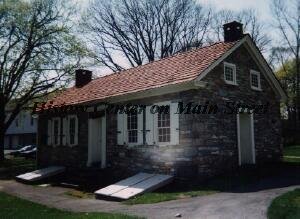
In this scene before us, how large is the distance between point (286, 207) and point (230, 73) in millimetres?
7821

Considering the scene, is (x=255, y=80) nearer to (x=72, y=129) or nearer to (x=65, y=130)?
(x=72, y=129)

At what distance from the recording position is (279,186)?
10.9 metres

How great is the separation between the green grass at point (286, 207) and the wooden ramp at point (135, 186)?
13.9 ft

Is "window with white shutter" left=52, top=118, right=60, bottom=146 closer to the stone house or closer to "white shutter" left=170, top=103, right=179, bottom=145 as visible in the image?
the stone house

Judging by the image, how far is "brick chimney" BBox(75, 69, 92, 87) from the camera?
74.1ft

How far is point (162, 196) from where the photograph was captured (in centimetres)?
1080

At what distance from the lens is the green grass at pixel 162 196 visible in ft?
33.8

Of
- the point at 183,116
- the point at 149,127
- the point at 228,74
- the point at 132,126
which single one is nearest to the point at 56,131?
the point at 132,126

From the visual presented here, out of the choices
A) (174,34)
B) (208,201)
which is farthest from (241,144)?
(174,34)

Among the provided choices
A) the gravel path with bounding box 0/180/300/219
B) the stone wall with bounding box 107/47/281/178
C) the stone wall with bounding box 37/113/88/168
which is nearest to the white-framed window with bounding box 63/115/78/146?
the stone wall with bounding box 37/113/88/168

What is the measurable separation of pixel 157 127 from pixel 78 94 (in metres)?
7.52

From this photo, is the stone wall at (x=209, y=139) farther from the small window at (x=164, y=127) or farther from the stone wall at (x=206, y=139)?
the small window at (x=164, y=127)

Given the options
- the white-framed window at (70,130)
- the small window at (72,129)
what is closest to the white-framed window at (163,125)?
the white-framed window at (70,130)

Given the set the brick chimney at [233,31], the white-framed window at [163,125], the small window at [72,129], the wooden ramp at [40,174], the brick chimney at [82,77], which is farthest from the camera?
the brick chimney at [82,77]
